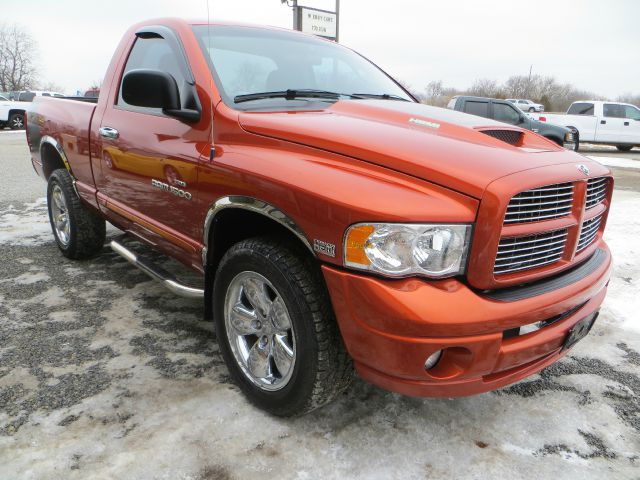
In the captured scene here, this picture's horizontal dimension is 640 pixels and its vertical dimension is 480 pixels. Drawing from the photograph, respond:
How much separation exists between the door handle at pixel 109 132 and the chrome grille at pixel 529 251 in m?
2.47

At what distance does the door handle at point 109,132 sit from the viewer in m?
3.21

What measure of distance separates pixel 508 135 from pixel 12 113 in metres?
23.7

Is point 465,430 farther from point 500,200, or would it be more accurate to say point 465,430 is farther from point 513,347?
point 500,200

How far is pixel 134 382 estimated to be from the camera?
253cm

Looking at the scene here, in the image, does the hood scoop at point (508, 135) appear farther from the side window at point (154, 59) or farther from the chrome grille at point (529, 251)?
the side window at point (154, 59)

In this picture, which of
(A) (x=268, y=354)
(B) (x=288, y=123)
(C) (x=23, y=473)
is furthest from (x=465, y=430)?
(C) (x=23, y=473)

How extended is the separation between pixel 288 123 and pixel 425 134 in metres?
0.59

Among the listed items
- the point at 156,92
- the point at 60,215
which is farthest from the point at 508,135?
the point at 60,215

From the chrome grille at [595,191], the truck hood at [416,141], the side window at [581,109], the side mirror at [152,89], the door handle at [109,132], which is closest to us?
the truck hood at [416,141]

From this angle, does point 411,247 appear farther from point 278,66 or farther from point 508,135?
point 278,66

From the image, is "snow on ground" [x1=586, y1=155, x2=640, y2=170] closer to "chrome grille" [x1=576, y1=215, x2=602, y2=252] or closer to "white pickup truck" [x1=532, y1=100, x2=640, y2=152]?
"white pickup truck" [x1=532, y1=100, x2=640, y2=152]

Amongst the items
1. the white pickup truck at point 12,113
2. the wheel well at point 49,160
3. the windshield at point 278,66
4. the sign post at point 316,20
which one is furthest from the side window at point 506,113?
the white pickup truck at point 12,113

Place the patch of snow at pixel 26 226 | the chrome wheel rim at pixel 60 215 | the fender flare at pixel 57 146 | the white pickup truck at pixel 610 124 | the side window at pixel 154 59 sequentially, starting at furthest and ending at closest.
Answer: the white pickup truck at pixel 610 124
the patch of snow at pixel 26 226
the chrome wheel rim at pixel 60 215
the fender flare at pixel 57 146
the side window at pixel 154 59

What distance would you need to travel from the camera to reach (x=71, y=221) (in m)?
4.13
